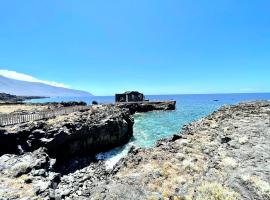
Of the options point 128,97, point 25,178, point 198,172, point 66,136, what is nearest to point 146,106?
point 128,97

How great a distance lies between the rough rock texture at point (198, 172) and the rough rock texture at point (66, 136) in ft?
45.0

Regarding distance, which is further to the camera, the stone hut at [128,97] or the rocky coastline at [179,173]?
the stone hut at [128,97]

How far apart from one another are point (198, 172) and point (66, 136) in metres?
19.1

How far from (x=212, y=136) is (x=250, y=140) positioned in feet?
9.14

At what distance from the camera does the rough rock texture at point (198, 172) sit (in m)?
9.10

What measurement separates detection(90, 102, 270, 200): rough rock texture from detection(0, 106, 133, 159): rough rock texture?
45.0ft

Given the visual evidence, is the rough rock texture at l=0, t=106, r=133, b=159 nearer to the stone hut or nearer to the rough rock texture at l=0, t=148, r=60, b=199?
the rough rock texture at l=0, t=148, r=60, b=199

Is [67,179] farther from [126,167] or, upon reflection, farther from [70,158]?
[126,167]

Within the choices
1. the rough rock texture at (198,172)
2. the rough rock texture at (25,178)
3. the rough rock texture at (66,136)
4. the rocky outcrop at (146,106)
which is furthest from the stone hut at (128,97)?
the rough rock texture at (198,172)

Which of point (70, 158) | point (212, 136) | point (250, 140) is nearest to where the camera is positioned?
point (250, 140)

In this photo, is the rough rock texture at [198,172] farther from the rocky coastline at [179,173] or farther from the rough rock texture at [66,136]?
the rough rock texture at [66,136]

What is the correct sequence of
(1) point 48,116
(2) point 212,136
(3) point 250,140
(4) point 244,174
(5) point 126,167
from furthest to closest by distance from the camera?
(1) point 48,116 → (2) point 212,136 → (3) point 250,140 → (5) point 126,167 → (4) point 244,174

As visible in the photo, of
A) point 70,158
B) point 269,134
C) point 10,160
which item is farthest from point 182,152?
point 70,158

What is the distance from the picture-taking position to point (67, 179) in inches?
780
